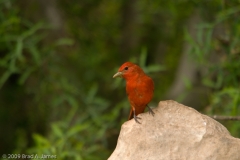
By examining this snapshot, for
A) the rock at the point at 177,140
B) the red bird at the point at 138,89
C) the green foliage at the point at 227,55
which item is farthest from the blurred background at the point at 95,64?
the rock at the point at 177,140

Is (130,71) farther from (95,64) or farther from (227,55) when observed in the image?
(95,64)

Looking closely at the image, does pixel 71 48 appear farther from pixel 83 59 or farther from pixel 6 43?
pixel 6 43

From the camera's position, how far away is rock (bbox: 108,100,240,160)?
3.56m

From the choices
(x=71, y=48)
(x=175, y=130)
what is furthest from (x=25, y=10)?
(x=175, y=130)

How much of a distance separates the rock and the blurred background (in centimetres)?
148

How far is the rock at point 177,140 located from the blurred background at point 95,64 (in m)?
1.48

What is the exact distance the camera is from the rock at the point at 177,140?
3562 millimetres

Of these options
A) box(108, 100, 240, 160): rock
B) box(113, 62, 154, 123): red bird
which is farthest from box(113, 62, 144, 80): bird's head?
box(108, 100, 240, 160): rock

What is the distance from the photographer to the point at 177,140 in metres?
3.62

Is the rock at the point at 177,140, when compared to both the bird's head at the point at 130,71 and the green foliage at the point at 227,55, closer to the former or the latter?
the bird's head at the point at 130,71

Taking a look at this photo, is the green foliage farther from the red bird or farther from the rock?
the rock

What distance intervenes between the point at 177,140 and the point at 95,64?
4907 millimetres

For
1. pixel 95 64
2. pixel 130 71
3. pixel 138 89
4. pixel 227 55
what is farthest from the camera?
pixel 95 64

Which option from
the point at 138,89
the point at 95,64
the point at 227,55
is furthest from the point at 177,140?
the point at 95,64
